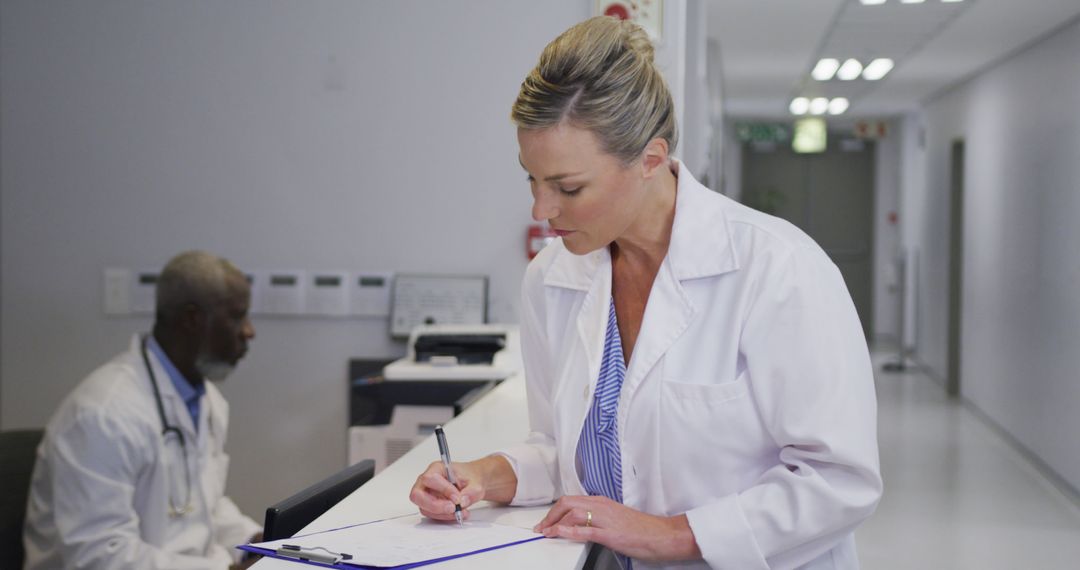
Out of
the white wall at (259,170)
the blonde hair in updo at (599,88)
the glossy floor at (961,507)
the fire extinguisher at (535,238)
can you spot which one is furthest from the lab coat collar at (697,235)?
the glossy floor at (961,507)

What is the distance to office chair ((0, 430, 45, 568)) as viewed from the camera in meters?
2.45

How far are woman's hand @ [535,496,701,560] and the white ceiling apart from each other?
491 centimetres

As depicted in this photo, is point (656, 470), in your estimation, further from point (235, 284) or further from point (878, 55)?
point (878, 55)

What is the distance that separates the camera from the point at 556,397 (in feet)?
5.26

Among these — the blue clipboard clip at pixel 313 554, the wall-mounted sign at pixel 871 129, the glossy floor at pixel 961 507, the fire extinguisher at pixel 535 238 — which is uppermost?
the wall-mounted sign at pixel 871 129

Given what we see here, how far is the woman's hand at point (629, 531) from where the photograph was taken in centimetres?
141

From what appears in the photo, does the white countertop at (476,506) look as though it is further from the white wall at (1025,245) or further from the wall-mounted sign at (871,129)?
A: the wall-mounted sign at (871,129)

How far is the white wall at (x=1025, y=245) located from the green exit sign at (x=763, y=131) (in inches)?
162

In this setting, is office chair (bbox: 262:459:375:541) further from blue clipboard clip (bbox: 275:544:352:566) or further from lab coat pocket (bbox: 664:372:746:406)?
lab coat pocket (bbox: 664:372:746:406)

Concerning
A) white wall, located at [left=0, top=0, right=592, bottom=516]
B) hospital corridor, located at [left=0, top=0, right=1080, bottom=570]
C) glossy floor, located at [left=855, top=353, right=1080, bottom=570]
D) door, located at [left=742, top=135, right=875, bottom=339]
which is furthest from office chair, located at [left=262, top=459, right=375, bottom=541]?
door, located at [left=742, top=135, right=875, bottom=339]

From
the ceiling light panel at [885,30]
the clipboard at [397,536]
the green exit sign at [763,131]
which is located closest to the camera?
the clipboard at [397,536]

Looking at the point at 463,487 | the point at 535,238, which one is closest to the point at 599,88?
the point at 463,487

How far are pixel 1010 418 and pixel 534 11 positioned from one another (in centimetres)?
491

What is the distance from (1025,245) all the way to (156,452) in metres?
5.67
